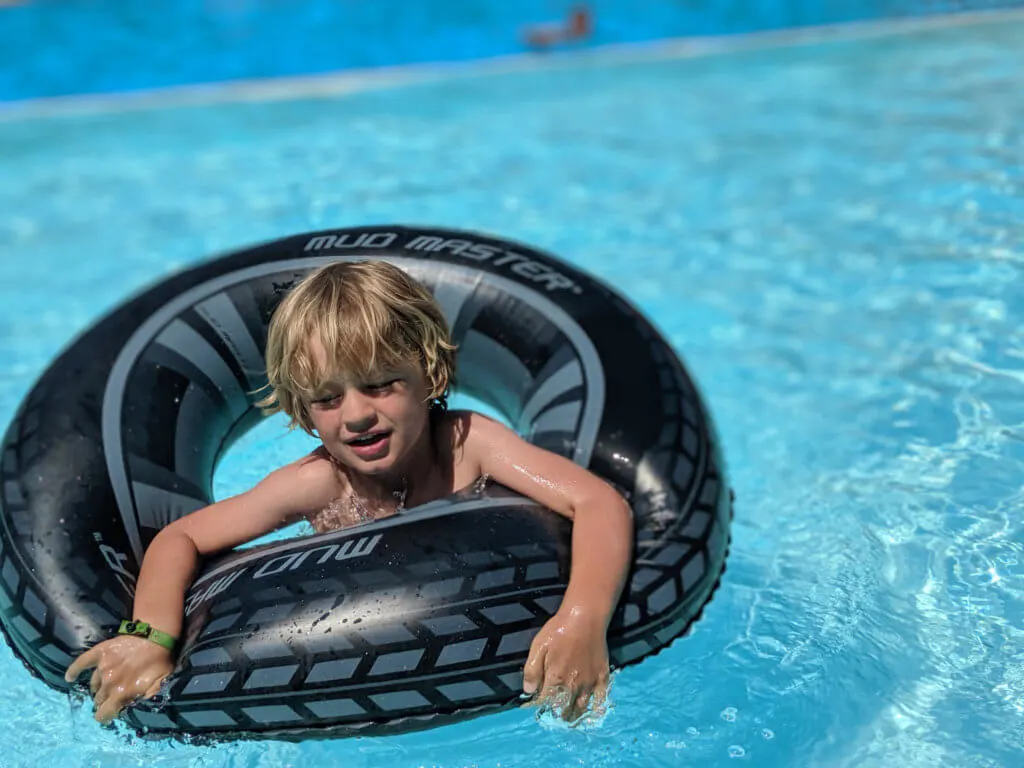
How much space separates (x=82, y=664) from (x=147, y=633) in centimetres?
13

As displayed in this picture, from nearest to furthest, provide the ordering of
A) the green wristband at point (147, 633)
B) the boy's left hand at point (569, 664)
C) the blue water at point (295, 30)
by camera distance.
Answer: the boy's left hand at point (569, 664)
the green wristband at point (147, 633)
the blue water at point (295, 30)

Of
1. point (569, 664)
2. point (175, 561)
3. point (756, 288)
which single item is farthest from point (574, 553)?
point (756, 288)

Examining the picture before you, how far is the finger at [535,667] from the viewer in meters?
2.07

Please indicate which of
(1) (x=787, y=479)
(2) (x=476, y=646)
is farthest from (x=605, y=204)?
(2) (x=476, y=646)

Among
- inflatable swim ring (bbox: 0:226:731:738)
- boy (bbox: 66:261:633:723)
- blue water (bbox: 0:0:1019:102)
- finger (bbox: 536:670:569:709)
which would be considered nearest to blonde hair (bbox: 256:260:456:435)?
boy (bbox: 66:261:633:723)

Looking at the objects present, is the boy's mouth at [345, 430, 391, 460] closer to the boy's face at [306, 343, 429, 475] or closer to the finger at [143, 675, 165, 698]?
the boy's face at [306, 343, 429, 475]

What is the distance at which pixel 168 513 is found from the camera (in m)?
2.48

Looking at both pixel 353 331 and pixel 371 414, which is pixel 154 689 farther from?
pixel 353 331

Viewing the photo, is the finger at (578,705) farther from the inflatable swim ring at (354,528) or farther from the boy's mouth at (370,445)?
the boy's mouth at (370,445)

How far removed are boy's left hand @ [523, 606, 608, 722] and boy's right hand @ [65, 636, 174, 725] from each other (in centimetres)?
72

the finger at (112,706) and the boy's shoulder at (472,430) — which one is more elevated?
the boy's shoulder at (472,430)

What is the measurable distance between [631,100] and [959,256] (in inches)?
114

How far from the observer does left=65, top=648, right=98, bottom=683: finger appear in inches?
84.6

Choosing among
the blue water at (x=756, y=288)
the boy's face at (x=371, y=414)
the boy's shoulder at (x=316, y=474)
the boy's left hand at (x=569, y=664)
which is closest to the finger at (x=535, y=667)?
the boy's left hand at (x=569, y=664)
